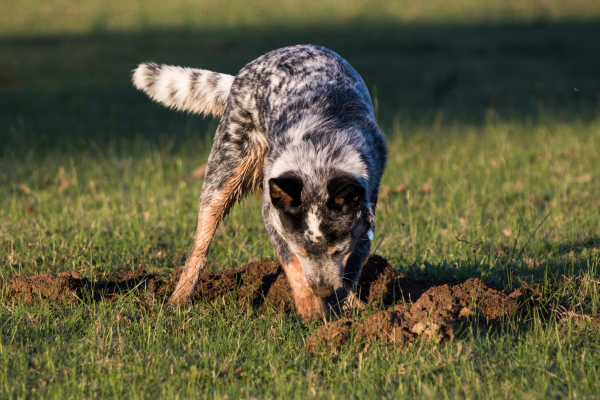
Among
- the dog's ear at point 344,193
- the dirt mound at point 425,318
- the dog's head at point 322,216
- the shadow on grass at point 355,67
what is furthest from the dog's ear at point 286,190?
the shadow on grass at point 355,67

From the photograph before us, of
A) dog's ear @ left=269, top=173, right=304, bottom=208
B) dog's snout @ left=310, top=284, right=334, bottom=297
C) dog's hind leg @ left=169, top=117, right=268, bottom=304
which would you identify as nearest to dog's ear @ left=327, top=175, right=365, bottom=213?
dog's ear @ left=269, top=173, right=304, bottom=208

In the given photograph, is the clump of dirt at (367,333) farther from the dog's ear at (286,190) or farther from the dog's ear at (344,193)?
the dog's ear at (286,190)

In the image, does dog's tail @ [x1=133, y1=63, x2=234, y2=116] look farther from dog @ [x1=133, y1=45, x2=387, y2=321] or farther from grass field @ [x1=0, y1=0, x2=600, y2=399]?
grass field @ [x1=0, y1=0, x2=600, y2=399]

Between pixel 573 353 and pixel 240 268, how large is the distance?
258 cm

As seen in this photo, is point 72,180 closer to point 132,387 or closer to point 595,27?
point 132,387

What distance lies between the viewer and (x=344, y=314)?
4109 mm

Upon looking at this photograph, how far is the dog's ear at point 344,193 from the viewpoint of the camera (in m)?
3.51

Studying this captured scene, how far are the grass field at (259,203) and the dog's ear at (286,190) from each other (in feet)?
2.82

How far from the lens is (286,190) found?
11.6 ft

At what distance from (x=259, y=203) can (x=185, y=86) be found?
5.57 ft

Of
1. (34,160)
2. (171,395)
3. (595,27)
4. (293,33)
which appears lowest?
(34,160)

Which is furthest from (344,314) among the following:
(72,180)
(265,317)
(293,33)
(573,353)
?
(293,33)

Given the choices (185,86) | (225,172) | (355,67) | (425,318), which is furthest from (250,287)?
(355,67)

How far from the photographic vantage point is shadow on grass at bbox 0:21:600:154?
36.8ft
